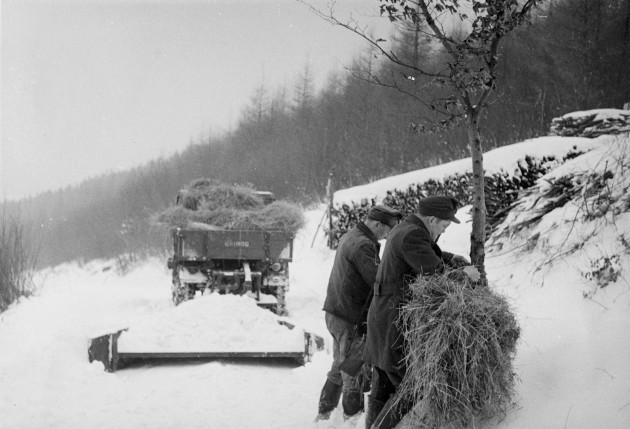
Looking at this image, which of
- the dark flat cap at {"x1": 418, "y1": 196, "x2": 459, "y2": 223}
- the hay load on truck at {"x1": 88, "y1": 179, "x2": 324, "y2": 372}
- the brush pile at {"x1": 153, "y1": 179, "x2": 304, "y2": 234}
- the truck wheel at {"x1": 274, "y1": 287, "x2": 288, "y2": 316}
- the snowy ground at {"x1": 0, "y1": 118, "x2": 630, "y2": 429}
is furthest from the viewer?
the brush pile at {"x1": 153, "y1": 179, "x2": 304, "y2": 234}

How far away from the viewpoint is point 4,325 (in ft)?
26.9

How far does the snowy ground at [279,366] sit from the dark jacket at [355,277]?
3.00 feet

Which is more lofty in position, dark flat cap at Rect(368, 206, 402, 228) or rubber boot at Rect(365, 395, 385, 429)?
dark flat cap at Rect(368, 206, 402, 228)

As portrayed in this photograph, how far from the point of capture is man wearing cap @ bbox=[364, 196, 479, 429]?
3.86 m

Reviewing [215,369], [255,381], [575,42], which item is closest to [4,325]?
[215,369]

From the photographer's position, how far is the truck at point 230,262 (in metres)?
10.1

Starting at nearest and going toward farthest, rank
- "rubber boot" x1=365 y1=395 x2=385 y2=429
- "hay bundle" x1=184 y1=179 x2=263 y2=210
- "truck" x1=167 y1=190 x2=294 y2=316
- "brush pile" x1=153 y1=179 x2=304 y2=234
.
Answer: "rubber boot" x1=365 y1=395 x2=385 y2=429
"truck" x1=167 y1=190 x2=294 y2=316
"brush pile" x1=153 y1=179 x2=304 y2=234
"hay bundle" x1=184 y1=179 x2=263 y2=210

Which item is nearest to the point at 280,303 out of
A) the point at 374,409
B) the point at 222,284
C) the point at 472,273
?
the point at 222,284

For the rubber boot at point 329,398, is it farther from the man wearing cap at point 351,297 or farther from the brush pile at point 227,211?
the brush pile at point 227,211

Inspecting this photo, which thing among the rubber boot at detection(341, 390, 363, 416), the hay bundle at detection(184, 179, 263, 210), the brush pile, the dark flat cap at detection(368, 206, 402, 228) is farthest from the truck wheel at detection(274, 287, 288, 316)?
the dark flat cap at detection(368, 206, 402, 228)

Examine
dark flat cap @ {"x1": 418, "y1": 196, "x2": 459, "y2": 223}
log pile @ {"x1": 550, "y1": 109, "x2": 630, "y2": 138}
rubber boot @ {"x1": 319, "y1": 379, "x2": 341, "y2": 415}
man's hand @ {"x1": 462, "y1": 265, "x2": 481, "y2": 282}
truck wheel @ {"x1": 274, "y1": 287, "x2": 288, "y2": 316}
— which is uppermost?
log pile @ {"x1": 550, "y1": 109, "x2": 630, "y2": 138}

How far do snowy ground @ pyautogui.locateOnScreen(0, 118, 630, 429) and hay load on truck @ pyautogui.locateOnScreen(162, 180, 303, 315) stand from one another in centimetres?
176

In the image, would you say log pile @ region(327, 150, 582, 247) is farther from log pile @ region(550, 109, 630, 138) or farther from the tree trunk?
the tree trunk

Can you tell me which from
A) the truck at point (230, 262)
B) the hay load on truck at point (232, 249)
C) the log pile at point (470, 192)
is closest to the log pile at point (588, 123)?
the log pile at point (470, 192)
